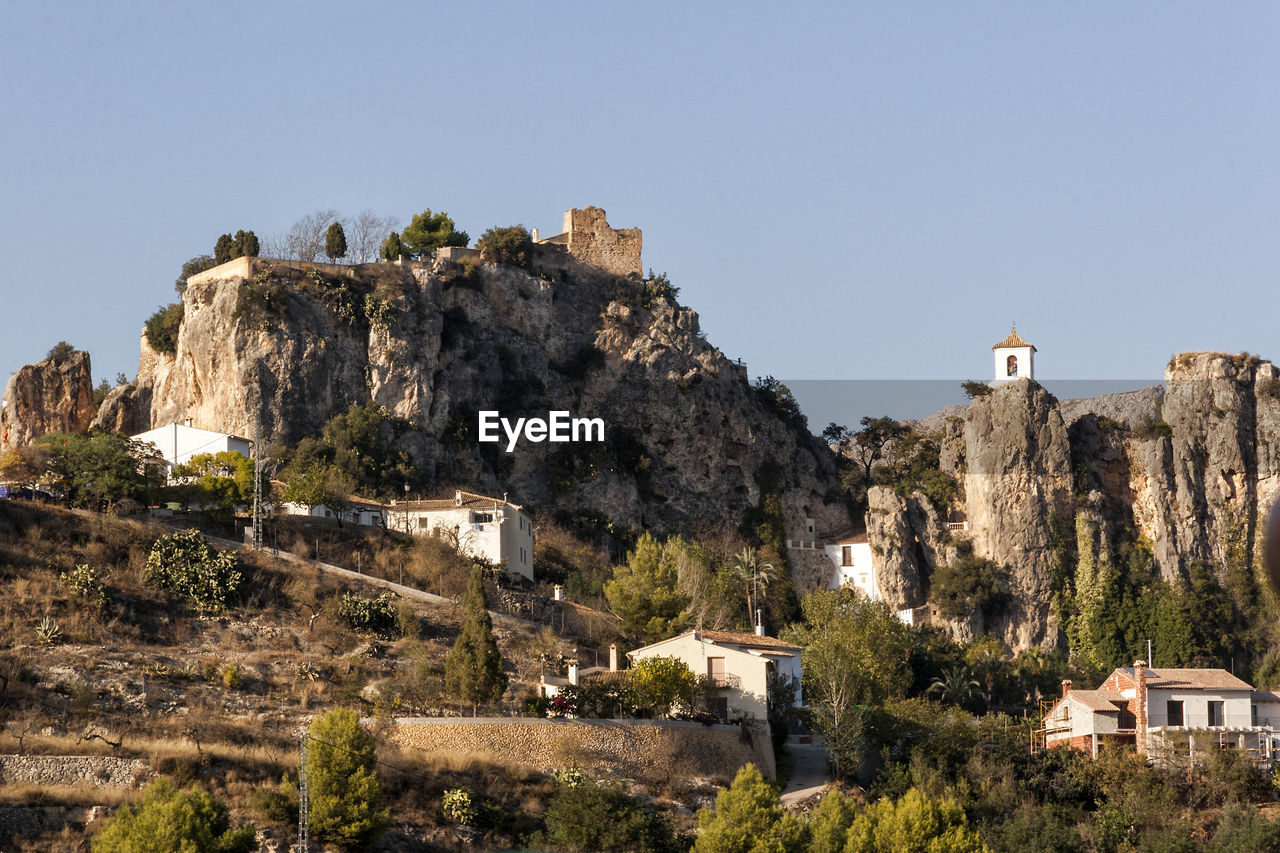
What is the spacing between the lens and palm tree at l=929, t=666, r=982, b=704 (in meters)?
68.6

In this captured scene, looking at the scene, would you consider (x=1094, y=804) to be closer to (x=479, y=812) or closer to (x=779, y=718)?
(x=779, y=718)

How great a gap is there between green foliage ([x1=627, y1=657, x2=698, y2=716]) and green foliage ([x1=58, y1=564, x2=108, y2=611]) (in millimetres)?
15842

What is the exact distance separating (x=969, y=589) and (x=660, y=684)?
92.0 ft

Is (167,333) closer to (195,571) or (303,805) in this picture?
(195,571)

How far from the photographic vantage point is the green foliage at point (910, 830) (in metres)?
43.2

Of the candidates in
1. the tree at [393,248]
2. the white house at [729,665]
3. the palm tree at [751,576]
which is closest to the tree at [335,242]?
the tree at [393,248]

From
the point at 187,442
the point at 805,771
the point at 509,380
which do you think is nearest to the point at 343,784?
the point at 805,771

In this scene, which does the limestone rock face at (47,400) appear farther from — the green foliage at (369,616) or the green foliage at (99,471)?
the green foliage at (369,616)

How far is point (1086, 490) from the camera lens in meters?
82.3

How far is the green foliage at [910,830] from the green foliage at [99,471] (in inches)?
1176

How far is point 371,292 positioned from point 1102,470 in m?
32.9

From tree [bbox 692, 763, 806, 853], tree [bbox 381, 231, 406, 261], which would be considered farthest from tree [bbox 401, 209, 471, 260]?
tree [bbox 692, 763, 806, 853]

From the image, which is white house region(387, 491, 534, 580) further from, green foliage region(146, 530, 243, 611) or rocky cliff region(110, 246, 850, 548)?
green foliage region(146, 530, 243, 611)

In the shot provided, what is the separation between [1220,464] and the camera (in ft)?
270
